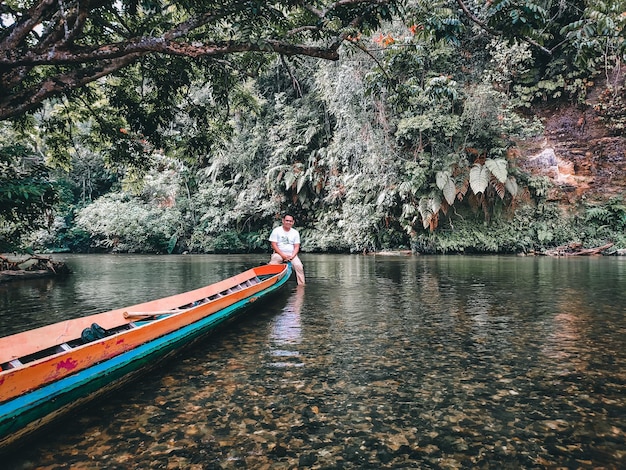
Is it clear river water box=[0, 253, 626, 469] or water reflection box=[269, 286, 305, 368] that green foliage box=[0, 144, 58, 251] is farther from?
water reflection box=[269, 286, 305, 368]

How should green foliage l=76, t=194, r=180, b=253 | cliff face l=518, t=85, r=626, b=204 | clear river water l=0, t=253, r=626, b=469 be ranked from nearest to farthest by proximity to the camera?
clear river water l=0, t=253, r=626, b=469, cliff face l=518, t=85, r=626, b=204, green foliage l=76, t=194, r=180, b=253

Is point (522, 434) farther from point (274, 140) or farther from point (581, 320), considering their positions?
point (274, 140)

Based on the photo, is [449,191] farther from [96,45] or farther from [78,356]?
[78,356]

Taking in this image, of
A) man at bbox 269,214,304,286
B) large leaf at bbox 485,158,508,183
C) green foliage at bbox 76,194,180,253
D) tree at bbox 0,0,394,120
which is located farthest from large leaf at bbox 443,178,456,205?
→ green foliage at bbox 76,194,180,253

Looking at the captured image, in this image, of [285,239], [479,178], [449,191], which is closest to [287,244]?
[285,239]

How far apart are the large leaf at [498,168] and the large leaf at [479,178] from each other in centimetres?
23

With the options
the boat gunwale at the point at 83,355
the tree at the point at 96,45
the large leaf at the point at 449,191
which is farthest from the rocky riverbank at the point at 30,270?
the large leaf at the point at 449,191

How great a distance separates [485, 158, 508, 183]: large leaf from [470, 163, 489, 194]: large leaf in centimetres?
23

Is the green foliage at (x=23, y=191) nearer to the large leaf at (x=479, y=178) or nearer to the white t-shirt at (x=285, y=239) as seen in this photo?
the white t-shirt at (x=285, y=239)

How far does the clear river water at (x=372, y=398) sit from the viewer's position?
189cm

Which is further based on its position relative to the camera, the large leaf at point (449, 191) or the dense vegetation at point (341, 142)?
the large leaf at point (449, 191)

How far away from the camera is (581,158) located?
16.5 m

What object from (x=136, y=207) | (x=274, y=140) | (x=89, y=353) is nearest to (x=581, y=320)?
(x=89, y=353)

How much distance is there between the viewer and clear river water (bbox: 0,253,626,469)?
6.19 ft
